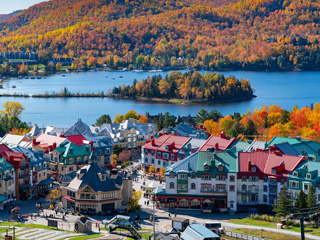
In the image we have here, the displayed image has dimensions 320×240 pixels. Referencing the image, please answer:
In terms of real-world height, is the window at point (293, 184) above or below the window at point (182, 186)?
above

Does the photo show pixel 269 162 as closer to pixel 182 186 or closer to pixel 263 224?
pixel 182 186

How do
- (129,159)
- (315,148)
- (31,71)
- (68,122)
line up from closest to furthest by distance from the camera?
(315,148), (129,159), (68,122), (31,71)

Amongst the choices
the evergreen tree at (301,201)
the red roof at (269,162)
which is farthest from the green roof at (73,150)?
the evergreen tree at (301,201)

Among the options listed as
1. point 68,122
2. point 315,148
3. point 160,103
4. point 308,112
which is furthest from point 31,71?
point 315,148

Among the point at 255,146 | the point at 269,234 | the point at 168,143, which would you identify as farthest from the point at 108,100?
the point at 269,234

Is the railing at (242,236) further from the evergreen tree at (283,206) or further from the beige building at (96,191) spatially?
the beige building at (96,191)

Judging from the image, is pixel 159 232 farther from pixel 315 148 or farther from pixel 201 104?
pixel 201 104

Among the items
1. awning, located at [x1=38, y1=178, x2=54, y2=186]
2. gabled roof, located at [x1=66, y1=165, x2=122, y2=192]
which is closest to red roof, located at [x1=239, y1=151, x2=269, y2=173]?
gabled roof, located at [x1=66, y1=165, x2=122, y2=192]

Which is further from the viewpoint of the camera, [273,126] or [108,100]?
[108,100]
